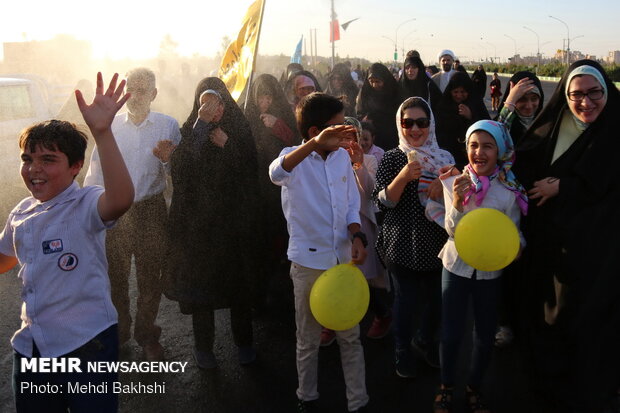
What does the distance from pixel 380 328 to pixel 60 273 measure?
262cm

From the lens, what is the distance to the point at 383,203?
10.9 ft

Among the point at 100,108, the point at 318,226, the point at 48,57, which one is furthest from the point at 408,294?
the point at 48,57

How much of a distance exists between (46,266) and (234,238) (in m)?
1.54

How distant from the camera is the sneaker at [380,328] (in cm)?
416

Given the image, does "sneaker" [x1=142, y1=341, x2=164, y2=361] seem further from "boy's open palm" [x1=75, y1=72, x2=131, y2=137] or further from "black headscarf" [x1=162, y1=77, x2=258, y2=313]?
"boy's open palm" [x1=75, y1=72, x2=131, y2=137]

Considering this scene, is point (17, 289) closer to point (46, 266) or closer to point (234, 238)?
point (234, 238)

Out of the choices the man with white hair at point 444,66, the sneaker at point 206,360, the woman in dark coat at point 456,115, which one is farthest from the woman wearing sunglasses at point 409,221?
the man with white hair at point 444,66

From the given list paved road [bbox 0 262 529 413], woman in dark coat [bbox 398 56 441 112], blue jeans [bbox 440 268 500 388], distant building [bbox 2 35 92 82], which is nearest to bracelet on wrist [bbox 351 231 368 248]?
blue jeans [bbox 440 268 500 388]

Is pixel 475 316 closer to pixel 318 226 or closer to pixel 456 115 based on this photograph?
pixel 318 226

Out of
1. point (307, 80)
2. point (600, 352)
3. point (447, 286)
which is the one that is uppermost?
point (307, 80)

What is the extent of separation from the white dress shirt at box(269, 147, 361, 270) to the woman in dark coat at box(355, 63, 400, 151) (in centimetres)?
386

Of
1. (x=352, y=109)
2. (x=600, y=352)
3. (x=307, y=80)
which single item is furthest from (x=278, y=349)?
(x=352, y=109)

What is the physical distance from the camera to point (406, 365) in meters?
3.53

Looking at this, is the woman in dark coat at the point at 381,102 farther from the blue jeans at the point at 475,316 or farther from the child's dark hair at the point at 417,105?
the blue jeans at the point at 475,316
